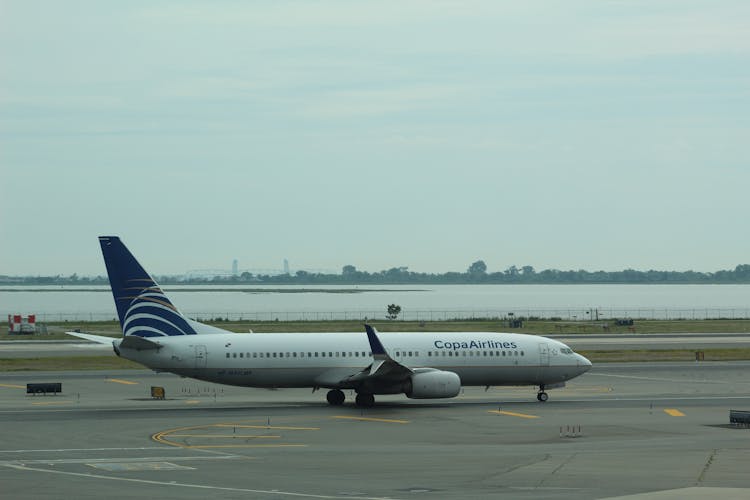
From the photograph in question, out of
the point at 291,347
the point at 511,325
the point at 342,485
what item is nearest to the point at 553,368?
the point at 291,347

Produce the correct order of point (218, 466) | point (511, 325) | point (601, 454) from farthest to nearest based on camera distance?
point (511, 325)
point (601, 454)
point (218, 466)

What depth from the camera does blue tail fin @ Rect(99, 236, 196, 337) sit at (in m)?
54.2

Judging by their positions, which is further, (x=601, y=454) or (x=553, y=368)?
(x=553, y=368)

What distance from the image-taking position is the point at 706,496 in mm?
28531

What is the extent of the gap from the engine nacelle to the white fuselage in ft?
8.95

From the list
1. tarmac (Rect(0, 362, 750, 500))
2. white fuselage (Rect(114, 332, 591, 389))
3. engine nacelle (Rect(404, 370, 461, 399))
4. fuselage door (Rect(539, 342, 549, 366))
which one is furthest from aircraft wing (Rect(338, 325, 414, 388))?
fuselage door (Rect(539, 342, 549, 366))

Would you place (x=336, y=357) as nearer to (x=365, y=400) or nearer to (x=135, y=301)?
(x=365, y=400)

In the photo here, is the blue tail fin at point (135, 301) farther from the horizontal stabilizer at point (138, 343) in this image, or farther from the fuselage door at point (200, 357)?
the fuselage door at point (200, 357)

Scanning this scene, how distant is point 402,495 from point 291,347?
2554 centimetres

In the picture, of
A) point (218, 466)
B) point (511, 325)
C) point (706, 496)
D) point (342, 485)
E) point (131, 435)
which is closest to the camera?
point (706, 496)

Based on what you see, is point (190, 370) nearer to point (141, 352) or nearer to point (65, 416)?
point (141, 352)

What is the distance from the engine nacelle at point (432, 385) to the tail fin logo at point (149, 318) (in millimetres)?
10788

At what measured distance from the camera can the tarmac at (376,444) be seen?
31.2 meters

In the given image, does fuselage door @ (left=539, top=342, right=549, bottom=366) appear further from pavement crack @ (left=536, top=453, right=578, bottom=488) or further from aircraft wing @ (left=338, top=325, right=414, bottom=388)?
pavement crack @ (left=536, top=453, right=578, bottom=488)
